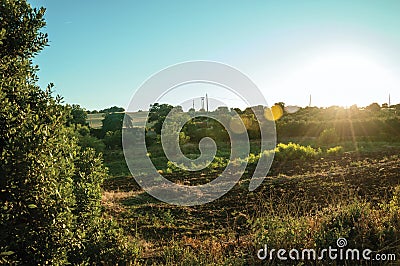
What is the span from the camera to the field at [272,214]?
4.50 metres

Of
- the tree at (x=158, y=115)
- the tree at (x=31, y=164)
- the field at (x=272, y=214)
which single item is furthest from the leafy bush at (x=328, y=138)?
the tree at (x=31, y=164)

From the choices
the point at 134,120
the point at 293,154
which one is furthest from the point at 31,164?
the point at 134,120

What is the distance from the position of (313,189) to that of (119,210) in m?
5.06

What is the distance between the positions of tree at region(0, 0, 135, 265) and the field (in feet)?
5.28

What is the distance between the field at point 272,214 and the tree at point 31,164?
161 cm

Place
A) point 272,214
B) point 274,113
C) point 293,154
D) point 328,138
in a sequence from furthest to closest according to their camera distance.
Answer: point 274,113
point 328,138
point 293,154
point 272,214

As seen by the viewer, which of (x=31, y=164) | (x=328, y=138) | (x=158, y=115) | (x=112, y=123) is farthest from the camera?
(x=112, y=123)

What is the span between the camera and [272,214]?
6.79 meters

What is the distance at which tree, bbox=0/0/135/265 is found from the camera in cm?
313

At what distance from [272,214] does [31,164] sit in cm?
478

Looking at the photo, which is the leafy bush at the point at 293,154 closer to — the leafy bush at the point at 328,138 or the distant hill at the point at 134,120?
the leafy bush at the point at 328,138

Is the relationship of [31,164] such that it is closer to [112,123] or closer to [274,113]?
[112,123]

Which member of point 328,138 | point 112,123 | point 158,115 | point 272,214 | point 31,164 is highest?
point 158,115

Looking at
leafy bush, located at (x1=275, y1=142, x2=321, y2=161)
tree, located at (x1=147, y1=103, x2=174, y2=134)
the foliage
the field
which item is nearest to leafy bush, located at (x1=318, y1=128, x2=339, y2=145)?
leafy bush, located at (x1=275, y1=142, x2=321, y2=161)
